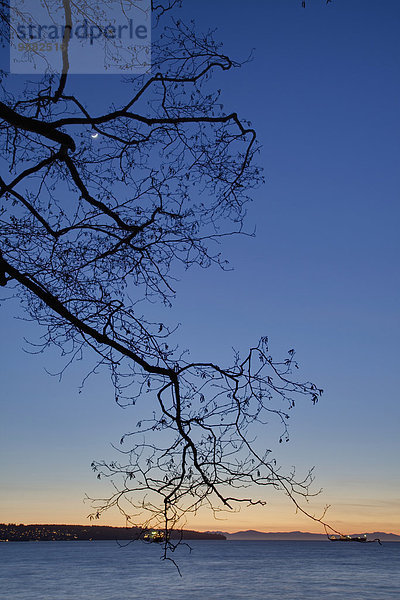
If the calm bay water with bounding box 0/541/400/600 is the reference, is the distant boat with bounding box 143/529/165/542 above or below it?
above

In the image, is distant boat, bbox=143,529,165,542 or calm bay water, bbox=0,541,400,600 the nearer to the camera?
distant boat, bbox=143,529,165,542

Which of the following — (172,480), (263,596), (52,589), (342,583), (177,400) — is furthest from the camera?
(342,583)

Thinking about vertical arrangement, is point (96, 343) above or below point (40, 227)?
below

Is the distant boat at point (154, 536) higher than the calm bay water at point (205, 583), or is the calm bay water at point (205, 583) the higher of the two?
the distant boat at point (154, 536)

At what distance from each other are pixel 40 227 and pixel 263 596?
55.9 m

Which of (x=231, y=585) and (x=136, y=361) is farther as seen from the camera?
(x=231, y=585)

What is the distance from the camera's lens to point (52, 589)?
59.7 metres

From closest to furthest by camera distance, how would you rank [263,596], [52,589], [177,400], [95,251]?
1. [177,400]
2. [95,251]
3. [263,596]
4. [52,589]

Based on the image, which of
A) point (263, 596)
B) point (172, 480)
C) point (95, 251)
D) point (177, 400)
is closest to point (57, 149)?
point (95, 251)

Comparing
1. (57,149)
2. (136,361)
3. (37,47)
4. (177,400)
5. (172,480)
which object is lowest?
(172,480)

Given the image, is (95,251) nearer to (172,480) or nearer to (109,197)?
(109,197)

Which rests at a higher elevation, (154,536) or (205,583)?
(154,536)

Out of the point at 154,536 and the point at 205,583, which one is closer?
the point at 154,536

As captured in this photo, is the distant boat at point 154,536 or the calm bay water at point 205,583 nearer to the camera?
the distant boat at point 154,536
